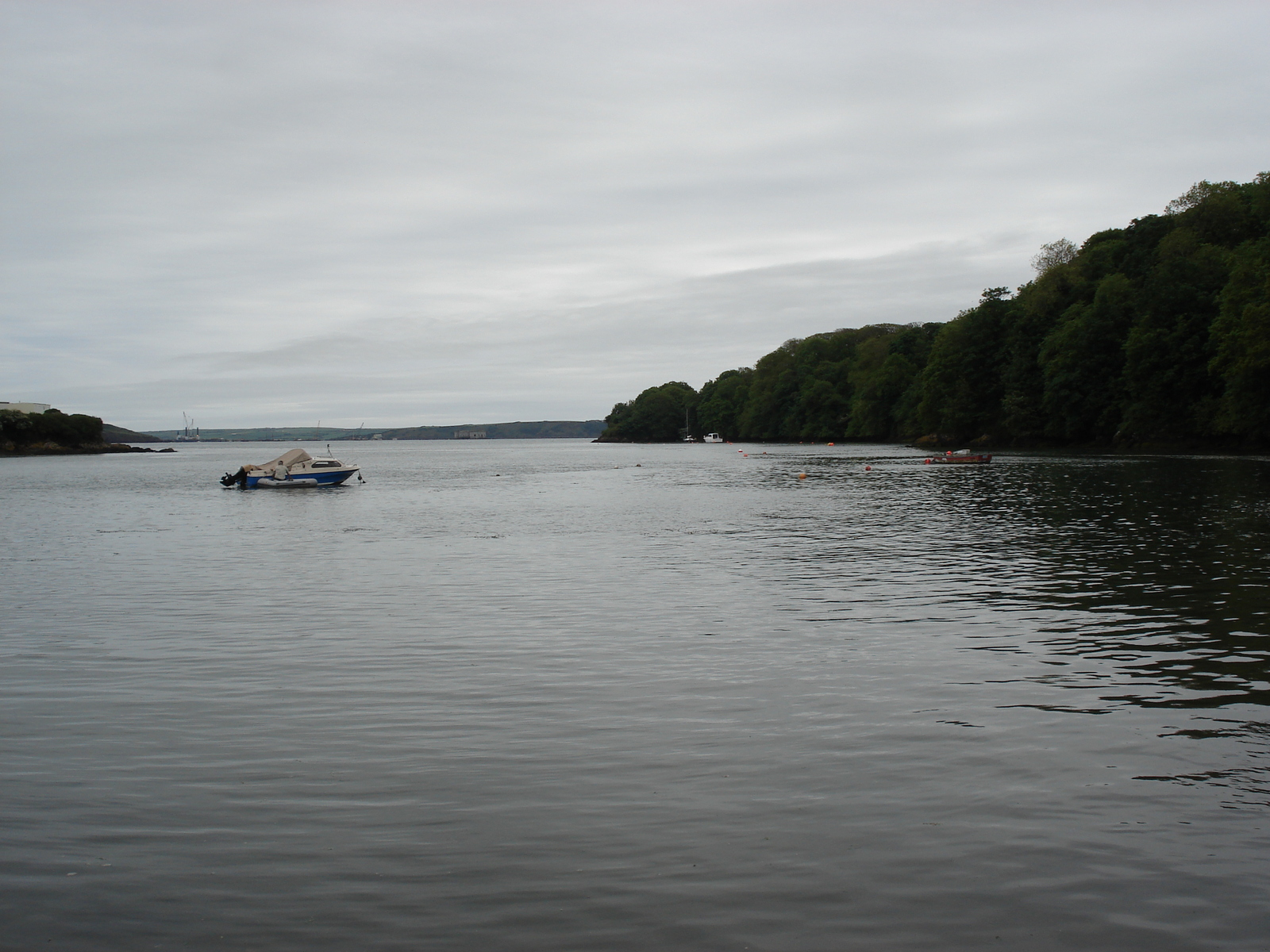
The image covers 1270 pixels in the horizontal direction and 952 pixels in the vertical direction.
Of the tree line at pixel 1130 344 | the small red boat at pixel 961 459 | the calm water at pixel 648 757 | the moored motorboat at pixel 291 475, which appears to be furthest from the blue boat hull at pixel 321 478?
the tree line at pixel 1130 344

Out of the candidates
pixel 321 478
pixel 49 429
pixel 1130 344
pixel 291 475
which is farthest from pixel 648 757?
pixel 49 429

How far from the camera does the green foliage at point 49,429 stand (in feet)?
563

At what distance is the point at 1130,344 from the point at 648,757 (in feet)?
304

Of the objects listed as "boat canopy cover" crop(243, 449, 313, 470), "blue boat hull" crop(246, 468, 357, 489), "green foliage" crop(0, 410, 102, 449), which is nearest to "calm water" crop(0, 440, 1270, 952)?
"blue boat hull" crop(246, 468, 357, 489)

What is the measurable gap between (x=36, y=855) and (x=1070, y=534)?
1065 inches

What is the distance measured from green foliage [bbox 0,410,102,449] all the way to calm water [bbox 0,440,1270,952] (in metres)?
176

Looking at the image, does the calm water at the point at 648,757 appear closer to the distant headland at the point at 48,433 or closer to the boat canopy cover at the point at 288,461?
the boat canopy cover at the point at 288,461

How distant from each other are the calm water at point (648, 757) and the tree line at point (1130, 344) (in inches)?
2412

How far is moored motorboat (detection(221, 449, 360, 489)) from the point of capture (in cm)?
6925

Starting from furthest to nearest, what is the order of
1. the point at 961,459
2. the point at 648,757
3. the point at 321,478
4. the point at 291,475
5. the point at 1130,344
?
the point at 1130,344 → the point at 961,459 → the point at 321,478 → the point at 291,475 → the point at 648,757

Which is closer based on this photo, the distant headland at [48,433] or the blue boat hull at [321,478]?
the blue boat hull at [321,478]

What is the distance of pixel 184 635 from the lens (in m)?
16.2

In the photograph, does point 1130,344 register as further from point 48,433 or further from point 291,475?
point 48,433

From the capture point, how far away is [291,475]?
2729 inches
